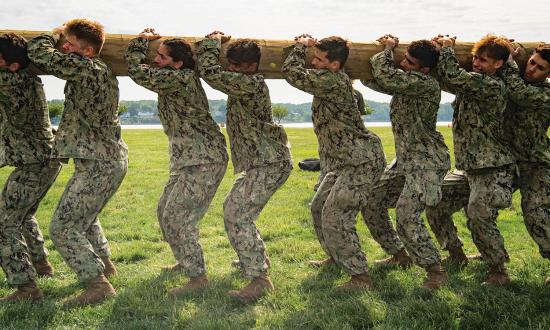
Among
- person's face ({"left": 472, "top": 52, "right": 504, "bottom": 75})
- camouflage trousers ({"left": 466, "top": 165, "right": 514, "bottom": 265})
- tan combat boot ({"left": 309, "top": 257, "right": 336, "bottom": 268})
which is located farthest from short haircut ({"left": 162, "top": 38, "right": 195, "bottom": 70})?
camouflage trousers ({"left": 466, "top": 165, "right": 514, "bottom": 265})

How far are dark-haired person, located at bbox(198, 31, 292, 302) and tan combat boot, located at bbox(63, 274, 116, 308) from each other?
4.66ft

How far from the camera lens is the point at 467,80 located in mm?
5988

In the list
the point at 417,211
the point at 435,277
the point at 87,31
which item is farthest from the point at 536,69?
the point at 87,31

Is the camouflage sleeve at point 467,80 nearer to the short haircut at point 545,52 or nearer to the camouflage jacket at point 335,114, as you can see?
the short haircut at point 545,52

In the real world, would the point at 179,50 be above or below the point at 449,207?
above

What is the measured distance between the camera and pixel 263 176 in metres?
6.18

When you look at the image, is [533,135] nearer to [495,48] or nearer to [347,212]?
[495,48]

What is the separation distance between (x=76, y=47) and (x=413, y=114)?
3943mm

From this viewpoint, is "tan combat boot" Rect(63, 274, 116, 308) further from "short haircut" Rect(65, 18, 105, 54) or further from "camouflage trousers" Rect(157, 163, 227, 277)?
"short haircut" Rect(65, 18, 105, 54)

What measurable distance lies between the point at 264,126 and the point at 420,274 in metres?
2.73

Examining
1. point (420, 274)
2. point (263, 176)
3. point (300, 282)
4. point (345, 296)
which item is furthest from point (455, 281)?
point (263, 176)

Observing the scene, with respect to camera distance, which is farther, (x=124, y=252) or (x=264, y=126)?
(x=124, y=252)

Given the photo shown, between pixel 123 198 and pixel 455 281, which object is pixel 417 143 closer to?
pixel 455 281

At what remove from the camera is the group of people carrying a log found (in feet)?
19.1
